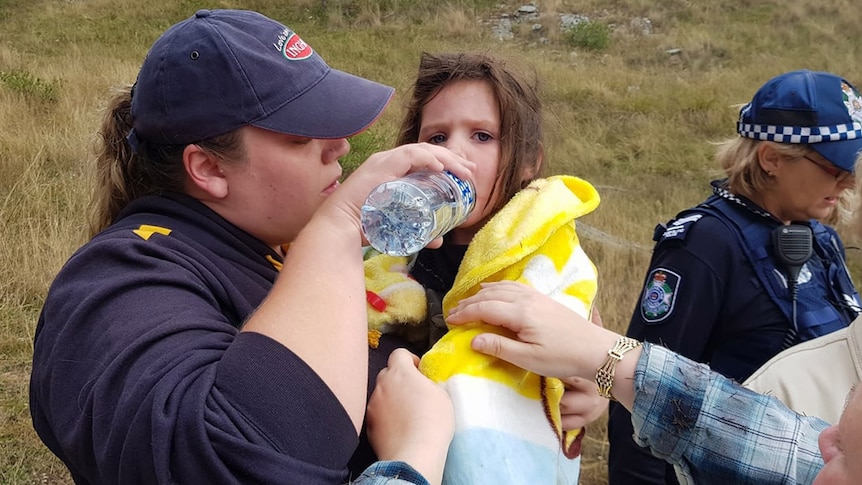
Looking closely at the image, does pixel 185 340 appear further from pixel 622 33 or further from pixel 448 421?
pixel 622 33

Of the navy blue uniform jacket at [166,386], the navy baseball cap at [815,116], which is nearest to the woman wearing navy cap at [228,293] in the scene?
the navy blue uniform jacket at [166,386]

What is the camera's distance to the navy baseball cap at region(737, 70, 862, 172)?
315cm

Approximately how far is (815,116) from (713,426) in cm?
205

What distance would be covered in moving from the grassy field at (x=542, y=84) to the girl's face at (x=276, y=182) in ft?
2.43

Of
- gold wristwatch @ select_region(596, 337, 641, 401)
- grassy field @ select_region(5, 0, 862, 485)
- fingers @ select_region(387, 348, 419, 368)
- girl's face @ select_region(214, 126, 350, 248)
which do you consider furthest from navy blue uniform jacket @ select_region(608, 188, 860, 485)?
girl's face @ select_region(214, 126, 350, 248)

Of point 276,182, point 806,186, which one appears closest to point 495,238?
point 276,182

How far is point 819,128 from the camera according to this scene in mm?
3168

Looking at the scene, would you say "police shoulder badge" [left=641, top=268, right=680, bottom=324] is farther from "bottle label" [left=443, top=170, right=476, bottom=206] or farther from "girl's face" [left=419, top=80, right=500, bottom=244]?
"bottle label" [left=443, top=170, right=476, bottom=206]

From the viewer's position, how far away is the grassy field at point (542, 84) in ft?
15.3

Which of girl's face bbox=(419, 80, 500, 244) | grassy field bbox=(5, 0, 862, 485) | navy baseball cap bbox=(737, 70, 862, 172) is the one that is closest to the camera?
girl's face bbox=(419, 80, 500, 244)

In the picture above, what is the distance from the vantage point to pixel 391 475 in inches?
49.1

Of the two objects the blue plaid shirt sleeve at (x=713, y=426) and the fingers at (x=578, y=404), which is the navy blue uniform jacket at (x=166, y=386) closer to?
the fingers at (x=578, y=404)

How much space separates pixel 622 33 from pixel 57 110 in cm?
1637

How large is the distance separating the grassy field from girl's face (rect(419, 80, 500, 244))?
0.32m
